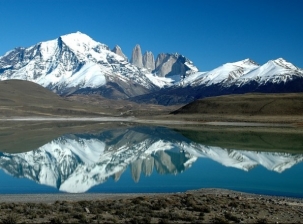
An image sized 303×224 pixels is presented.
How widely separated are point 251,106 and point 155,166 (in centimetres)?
12555

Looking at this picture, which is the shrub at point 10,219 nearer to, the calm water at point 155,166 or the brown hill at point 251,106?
the calm water at point 155,166

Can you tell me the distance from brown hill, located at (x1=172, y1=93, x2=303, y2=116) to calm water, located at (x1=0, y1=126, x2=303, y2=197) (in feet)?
254

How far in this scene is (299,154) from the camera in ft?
216

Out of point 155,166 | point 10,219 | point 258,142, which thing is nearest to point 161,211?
point 10,219

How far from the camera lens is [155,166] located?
5469 centimetres

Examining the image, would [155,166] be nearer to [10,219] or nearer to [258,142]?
[10,219]

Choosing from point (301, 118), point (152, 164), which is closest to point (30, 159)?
point (152, 164)

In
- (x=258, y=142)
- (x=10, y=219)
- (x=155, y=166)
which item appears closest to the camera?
(x=10, y=219)

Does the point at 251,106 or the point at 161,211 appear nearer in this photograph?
the point at 161,211

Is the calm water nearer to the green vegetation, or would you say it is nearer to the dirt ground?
the green vegetation

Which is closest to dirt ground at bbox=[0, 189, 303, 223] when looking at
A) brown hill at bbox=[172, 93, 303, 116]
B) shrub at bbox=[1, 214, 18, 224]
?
shrub at bbox=[1, 214, 18, 224]

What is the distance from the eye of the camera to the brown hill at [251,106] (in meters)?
164

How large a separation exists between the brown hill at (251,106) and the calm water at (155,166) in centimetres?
7729

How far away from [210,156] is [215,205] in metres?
40.5
